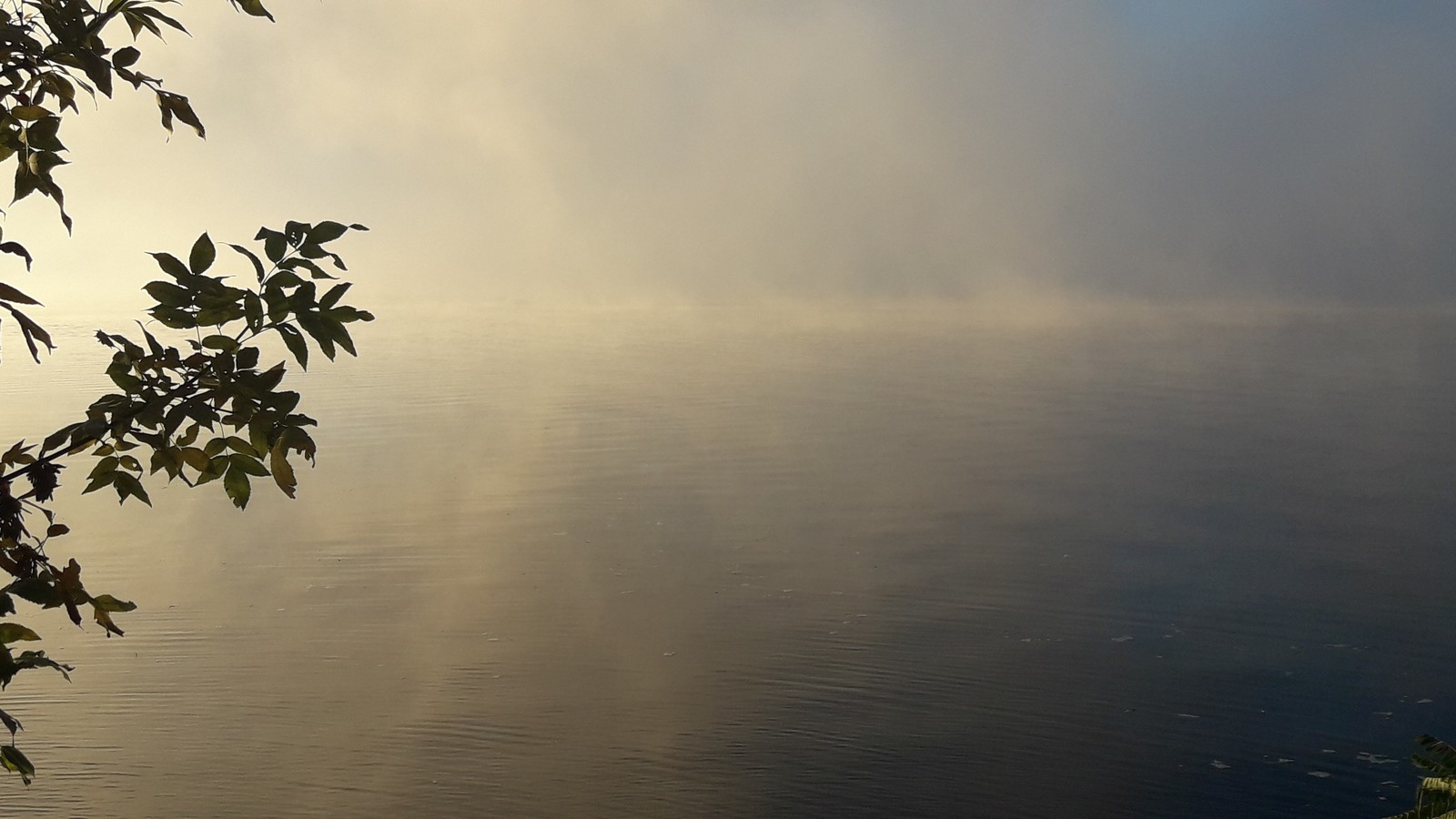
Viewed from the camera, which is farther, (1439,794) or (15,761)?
(1439,794)

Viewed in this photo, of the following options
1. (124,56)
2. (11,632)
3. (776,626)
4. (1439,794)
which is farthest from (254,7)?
(776,626)

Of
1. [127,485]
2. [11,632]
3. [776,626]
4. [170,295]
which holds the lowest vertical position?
[776,626]

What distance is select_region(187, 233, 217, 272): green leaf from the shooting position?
7.42ft

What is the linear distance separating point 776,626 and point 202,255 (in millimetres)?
8712

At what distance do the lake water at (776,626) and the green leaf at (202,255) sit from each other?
572 centimetres

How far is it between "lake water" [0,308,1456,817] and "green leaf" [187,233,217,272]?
5.72 m

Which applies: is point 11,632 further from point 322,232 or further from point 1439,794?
point 1439,794

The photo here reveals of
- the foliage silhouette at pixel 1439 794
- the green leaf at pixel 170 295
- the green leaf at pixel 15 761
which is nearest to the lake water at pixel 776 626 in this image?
the foliage silhouette at pixel 1439 794

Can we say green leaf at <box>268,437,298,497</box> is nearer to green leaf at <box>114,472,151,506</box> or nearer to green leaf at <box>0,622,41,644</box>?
green leaf at <box>114,472,151,506</box>

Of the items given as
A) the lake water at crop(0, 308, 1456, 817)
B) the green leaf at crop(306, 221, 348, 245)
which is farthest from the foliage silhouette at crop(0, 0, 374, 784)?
the lake water at crop(0, 308, 1456, 817)

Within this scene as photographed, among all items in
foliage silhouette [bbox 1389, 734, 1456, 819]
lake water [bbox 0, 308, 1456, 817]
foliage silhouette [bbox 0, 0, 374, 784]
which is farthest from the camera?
lake water [bbox 0, 308, 1456, 817]

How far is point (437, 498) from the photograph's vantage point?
16.4 metres

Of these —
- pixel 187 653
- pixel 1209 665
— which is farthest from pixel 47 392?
pixel 1209 665

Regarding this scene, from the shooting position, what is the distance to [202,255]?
2.30 m
